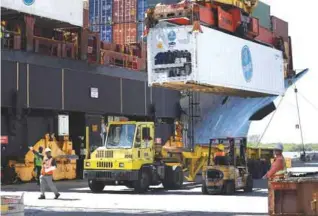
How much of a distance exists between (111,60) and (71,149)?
643 cm

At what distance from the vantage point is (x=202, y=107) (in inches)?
1486

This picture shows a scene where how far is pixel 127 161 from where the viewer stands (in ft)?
59.2

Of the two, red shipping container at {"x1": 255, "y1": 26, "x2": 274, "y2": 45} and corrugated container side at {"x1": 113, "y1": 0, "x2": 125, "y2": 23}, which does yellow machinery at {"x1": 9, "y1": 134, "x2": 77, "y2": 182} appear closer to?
red shipping container at {"x1": 255, "y1": 26, "x2": 274, "y2": 45}

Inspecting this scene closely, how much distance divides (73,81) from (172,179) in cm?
857

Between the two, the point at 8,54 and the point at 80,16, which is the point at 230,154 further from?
the point at 80,16

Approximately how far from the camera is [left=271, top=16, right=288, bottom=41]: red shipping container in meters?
38.7

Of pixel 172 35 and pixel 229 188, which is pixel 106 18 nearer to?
pixel 172 35

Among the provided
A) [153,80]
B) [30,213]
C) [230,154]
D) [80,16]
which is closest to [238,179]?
[230,154]

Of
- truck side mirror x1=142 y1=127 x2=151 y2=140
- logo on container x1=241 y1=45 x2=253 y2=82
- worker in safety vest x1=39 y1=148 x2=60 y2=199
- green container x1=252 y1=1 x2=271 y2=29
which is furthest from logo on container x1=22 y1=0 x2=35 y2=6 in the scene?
green container x1=252 y1=1 x2=271 y2=29

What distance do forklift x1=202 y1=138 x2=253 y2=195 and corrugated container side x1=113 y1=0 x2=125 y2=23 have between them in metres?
19.7

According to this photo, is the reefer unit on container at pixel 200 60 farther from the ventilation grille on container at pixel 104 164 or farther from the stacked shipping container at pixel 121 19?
the stacked shipping container at pixel 121 19

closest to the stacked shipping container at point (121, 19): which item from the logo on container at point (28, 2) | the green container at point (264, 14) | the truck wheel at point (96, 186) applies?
the green container at point (264, 14)

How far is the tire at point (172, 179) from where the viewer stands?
19.6 m

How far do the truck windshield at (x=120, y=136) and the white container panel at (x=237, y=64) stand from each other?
9.82 ft
